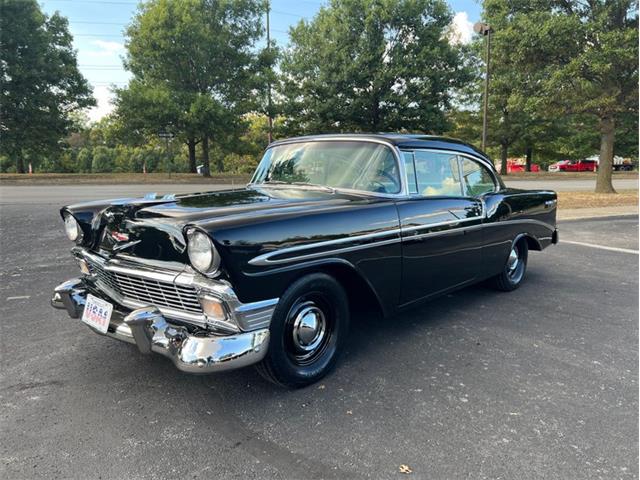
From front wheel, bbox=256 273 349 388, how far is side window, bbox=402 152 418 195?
1.07m

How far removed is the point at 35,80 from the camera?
24984mm

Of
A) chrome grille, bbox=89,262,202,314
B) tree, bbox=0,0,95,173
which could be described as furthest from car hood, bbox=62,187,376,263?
tree, bbox=0,0,95,173

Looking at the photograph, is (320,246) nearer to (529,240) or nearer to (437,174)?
(437,174)

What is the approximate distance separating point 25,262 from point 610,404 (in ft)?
20.9

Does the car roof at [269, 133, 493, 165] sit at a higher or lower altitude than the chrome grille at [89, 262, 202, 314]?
higher

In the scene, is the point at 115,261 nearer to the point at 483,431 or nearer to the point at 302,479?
the point at 302,479

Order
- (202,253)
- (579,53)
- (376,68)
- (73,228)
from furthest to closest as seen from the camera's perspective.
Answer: (376,68), (579,53), (73,228), (202,253)

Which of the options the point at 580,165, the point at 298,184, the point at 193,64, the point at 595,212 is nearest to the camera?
the point at 298,184

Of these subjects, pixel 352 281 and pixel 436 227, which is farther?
pixel 436 227

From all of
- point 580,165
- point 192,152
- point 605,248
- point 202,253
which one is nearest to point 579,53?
point 605,248

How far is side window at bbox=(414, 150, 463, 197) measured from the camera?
3582mm

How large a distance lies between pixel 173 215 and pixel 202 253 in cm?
42

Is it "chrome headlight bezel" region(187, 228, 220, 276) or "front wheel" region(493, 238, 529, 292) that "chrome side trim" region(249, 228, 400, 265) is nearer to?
"chrome headlight bezel" region(187, 228, 220, 276)

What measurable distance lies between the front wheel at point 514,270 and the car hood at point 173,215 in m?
2.28
